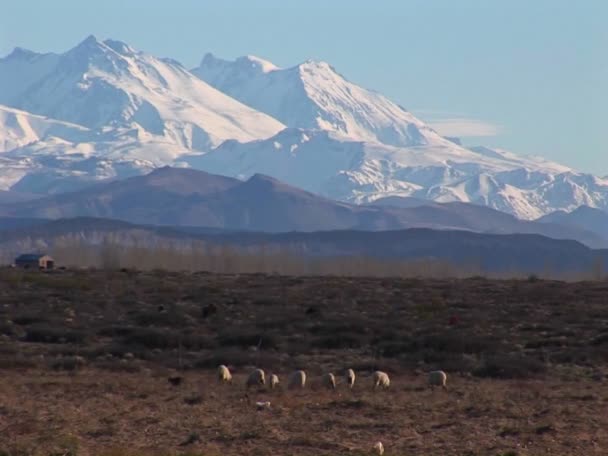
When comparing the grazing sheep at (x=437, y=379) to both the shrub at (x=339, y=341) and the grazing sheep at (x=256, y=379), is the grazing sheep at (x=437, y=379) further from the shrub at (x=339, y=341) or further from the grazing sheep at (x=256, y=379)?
the shrub at (x=339, y=341)

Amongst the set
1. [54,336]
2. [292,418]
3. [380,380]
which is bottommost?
[292,418]

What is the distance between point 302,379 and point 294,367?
206 inches

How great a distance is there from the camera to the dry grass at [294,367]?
25.2 metres

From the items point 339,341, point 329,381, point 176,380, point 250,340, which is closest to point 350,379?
point 329,381

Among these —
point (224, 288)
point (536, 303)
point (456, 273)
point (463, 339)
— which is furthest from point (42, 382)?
point (456, 273)

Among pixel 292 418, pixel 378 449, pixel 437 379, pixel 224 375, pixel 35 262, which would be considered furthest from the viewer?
pixel 35 262

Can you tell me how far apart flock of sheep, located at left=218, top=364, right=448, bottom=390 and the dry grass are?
1.04ft

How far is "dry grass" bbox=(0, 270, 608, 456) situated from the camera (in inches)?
993

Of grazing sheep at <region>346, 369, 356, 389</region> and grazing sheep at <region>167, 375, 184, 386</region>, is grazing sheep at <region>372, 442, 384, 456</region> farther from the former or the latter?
grazing sheep at <region>167, 375, 184, 386</region>

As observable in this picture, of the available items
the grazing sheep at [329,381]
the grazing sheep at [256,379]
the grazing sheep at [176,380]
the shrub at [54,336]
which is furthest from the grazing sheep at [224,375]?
the shrub at [54,336]

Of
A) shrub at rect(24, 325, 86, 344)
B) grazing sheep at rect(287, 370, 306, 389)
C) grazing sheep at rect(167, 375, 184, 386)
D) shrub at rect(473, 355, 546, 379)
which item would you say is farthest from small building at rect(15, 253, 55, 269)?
grazing sheep at rect(287, 370, 306, 389)

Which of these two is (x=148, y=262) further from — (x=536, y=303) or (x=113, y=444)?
(x=113, y=444)

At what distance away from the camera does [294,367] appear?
121 ft

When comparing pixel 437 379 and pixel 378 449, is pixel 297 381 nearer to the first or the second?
pixel 437 379
